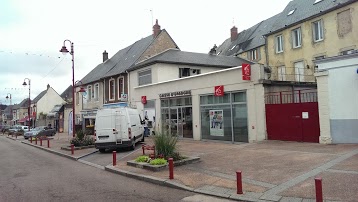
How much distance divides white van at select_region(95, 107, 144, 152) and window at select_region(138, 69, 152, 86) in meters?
9.91

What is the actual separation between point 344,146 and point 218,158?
5.02 metres

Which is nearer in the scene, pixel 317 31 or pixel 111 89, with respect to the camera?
pixel 317 31

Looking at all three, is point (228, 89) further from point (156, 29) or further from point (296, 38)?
point (156, 29)

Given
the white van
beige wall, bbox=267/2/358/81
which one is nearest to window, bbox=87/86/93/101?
beige wall, bbox=267/2/358/81

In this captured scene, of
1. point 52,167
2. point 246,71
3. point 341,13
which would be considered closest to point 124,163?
point 52,167

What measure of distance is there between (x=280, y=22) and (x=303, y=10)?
2795 millimetres

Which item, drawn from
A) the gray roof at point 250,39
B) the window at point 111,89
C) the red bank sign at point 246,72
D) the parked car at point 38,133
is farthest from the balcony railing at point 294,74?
the parked car at point 38,133

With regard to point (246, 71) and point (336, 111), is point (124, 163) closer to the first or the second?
point (246, 71)

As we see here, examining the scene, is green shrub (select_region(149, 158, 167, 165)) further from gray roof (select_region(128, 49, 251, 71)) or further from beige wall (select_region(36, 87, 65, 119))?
beige wall (select_region(36, 87, 65, 119))

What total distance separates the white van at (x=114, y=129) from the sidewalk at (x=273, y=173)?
3.86 m

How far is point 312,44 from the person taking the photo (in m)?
27.7

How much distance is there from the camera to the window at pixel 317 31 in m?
27.1

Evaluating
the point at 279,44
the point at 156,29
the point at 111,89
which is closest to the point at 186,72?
the point at 156,29

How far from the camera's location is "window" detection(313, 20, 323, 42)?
27.1m
